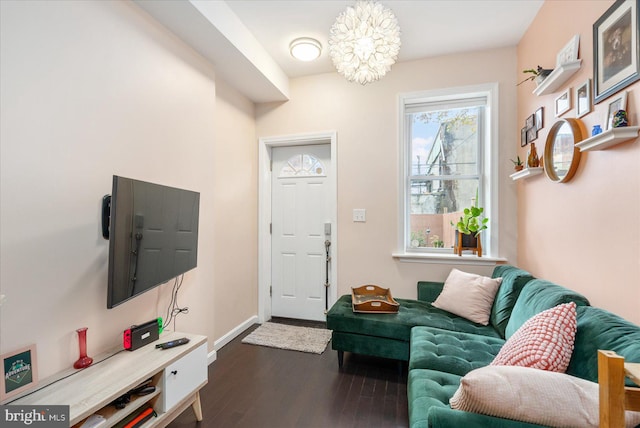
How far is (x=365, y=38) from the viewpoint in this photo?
181 centimetres

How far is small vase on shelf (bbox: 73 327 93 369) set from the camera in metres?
1.40

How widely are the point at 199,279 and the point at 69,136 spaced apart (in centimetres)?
132

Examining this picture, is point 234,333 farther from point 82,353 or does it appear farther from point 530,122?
point 530,122

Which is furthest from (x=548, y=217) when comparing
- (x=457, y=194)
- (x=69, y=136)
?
(x=69, y=136)

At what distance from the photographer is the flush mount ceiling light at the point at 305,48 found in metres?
2.61

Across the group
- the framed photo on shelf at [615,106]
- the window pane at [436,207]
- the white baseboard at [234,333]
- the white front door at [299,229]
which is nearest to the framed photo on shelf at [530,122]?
the window pane at [436,207]

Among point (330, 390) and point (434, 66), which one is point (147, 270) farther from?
point (434, 66)

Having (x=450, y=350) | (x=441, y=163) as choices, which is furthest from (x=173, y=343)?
(x=441, y=163)

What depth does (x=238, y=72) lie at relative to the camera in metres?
2.69

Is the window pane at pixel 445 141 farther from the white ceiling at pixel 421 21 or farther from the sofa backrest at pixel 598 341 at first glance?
the sofa backrest at pixel 598 341

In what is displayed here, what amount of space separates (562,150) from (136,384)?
109 inches

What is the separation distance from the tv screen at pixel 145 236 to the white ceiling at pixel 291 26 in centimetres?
119

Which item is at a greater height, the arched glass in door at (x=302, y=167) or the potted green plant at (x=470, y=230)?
the arched glass in door at (x=302, y=167)

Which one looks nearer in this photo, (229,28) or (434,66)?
(229,28)
